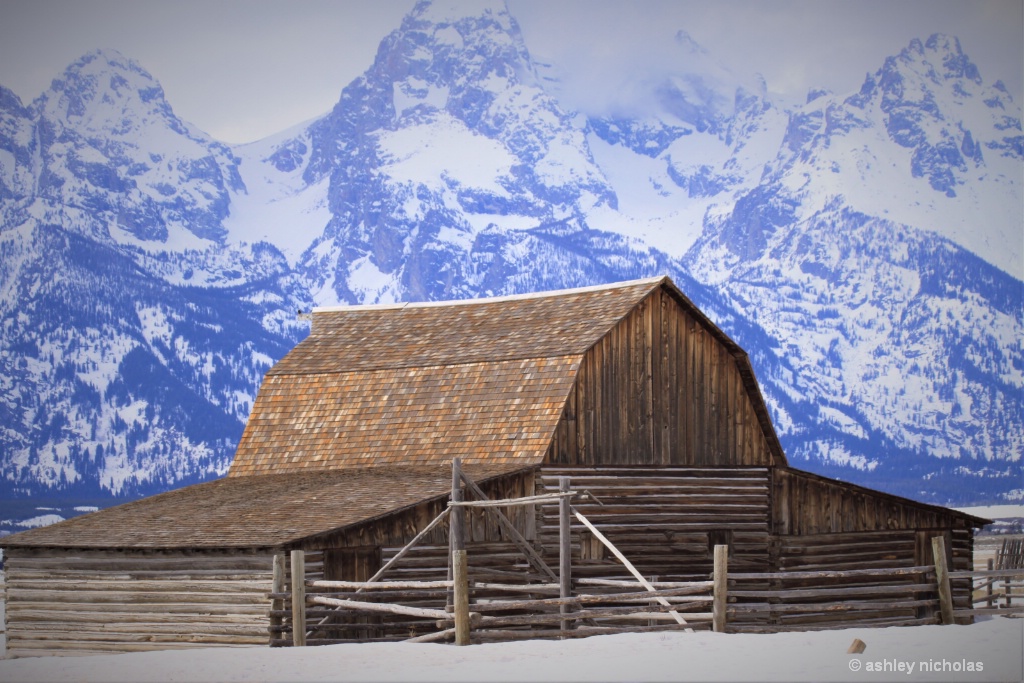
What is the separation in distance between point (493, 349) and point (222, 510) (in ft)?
25.0

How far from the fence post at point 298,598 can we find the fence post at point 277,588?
2.21 feet

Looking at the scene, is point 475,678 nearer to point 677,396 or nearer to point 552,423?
point 552,423

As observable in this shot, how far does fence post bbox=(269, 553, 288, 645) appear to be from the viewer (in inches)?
1103

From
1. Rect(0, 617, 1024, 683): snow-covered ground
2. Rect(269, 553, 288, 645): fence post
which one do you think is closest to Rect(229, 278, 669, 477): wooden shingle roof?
Rect(269, 553, 288, 645): fence post

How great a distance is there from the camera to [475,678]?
21.5 metres

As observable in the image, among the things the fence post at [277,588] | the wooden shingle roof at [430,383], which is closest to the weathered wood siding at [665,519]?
the wooden shingle roof at [430,383]

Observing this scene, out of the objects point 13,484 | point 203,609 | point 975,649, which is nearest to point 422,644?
point 203,609

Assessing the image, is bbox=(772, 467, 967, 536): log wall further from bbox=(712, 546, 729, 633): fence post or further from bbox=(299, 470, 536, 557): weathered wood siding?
bbox=(712, 546, 729, 633): fence post

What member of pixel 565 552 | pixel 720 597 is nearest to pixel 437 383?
pixel 565 552

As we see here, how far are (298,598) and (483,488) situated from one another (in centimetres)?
470

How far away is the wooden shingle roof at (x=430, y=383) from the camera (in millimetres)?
34094

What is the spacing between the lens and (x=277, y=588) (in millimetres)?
28188

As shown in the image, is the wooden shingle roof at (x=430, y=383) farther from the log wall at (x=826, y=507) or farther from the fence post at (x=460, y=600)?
the fence post at (x=460, y=600)

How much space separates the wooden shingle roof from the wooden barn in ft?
0.20
